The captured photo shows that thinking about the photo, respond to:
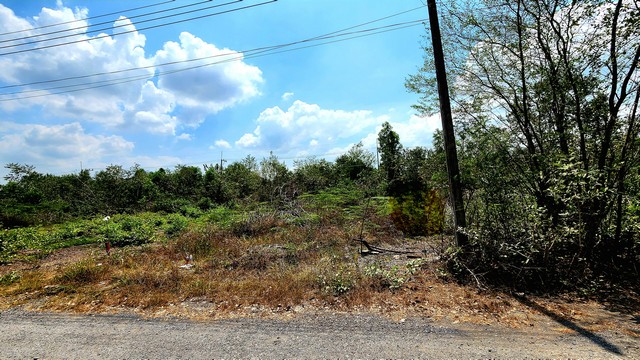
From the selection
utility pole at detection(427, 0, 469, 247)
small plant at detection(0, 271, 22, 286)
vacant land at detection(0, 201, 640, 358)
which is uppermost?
utility pole at detection(427, 0, 469, 247)

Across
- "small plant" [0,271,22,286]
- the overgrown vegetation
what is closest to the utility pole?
the overgrown vegetation

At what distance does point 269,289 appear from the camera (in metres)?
5.34

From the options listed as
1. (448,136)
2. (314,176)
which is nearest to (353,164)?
(314,176)

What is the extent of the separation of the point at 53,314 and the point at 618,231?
9.67m

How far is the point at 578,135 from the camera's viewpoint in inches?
218

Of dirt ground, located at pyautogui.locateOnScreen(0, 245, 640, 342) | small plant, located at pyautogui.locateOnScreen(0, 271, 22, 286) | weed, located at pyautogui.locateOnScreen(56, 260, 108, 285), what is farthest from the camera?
small plant, located at pyautogui.locateOnScreen(0, 271, 22, 286)

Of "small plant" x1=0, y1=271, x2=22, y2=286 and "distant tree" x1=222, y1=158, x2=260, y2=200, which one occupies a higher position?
"distant tree" x1=222, y1=158, x2=260, y2=200

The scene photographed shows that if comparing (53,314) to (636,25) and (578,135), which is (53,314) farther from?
(636,25)

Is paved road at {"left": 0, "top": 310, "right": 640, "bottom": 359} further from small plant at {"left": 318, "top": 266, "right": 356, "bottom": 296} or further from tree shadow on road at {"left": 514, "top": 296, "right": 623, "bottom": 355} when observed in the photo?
small plant at {"left": 318, "top": 266, "right": 356, "bottom": 296}

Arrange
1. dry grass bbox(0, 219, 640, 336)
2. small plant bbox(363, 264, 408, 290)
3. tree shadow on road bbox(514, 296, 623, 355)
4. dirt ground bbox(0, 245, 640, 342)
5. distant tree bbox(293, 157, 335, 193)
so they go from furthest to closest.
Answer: distant tree bbox(293, 157, 335, 193)
small plant bbox(363, 264, 408, 290)
dry grass bbox(0, 219, 640, 336)
dirt ground bbox(0, 245, 640, 342)
tree shadow on road bbox(514, 296, 623, 355)

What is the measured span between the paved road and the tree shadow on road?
A: 0.01m

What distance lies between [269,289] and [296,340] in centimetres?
177

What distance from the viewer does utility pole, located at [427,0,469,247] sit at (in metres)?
5.75

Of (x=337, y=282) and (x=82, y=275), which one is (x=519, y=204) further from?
(x=82, y=275)
